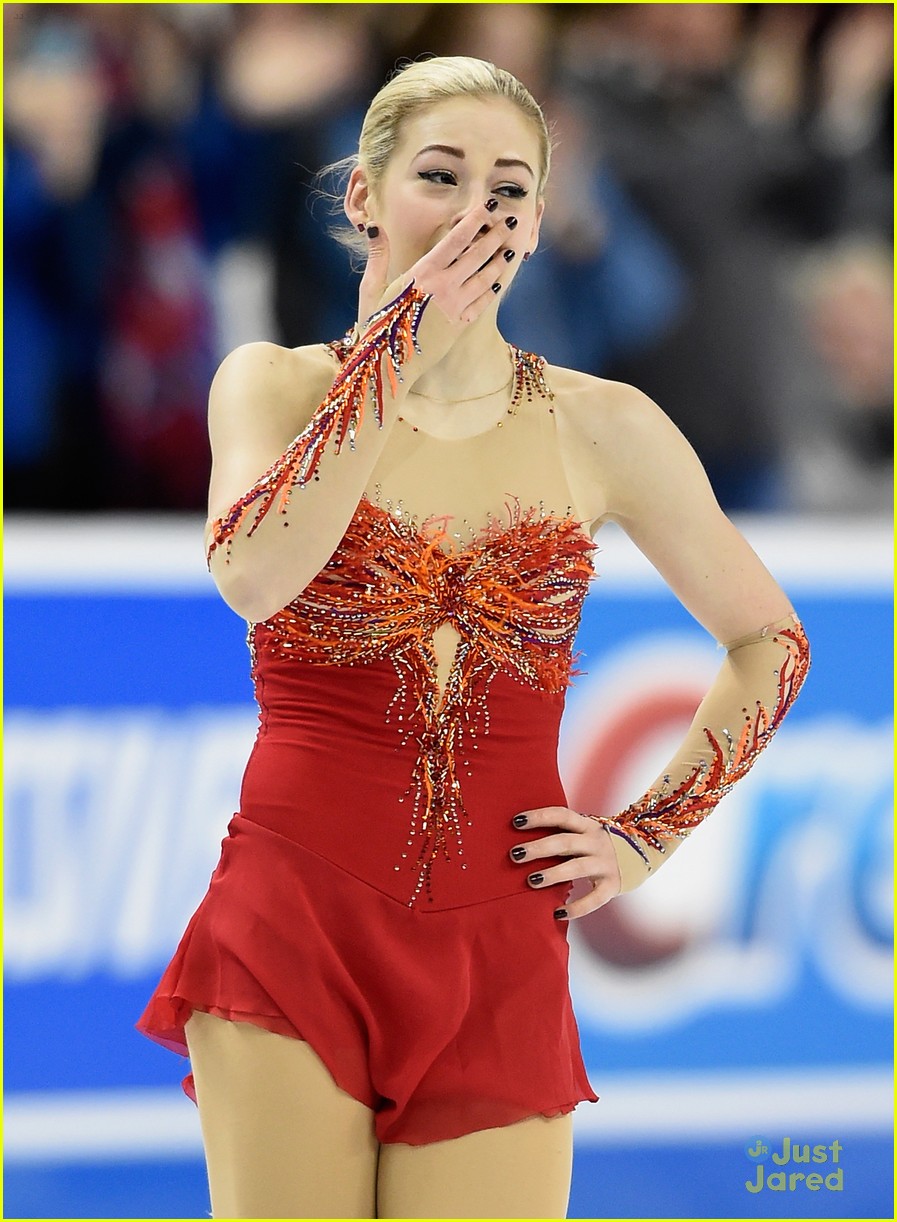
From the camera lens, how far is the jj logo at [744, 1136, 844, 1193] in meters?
3.50

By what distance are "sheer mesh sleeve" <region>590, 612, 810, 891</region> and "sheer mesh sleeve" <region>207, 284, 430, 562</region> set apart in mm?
734

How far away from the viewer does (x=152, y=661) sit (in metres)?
3.53

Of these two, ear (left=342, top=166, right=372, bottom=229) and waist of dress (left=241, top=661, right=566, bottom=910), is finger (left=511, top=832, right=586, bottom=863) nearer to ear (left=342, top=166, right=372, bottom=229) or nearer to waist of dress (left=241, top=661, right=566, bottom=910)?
waist of dress (left=241, top=661, right=566, bottom=910)

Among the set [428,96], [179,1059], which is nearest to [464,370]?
[428,96]

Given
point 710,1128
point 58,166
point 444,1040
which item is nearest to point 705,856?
point 710,1128

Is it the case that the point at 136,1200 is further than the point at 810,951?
No

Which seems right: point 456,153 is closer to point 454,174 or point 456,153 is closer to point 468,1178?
point 454,174

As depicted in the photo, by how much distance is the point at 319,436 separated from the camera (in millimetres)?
1637

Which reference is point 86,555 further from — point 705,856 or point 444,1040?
point 444,1040

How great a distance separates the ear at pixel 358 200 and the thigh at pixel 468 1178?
3.68 feet

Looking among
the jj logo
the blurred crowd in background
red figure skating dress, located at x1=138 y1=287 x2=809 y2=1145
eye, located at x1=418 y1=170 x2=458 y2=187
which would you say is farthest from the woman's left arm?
the blurred crowd in background

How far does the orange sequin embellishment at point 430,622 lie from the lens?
71.1 inches

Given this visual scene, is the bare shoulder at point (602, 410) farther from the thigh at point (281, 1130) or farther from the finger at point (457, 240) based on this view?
the thigh at point (281, 1130)

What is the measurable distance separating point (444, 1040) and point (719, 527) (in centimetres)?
79
